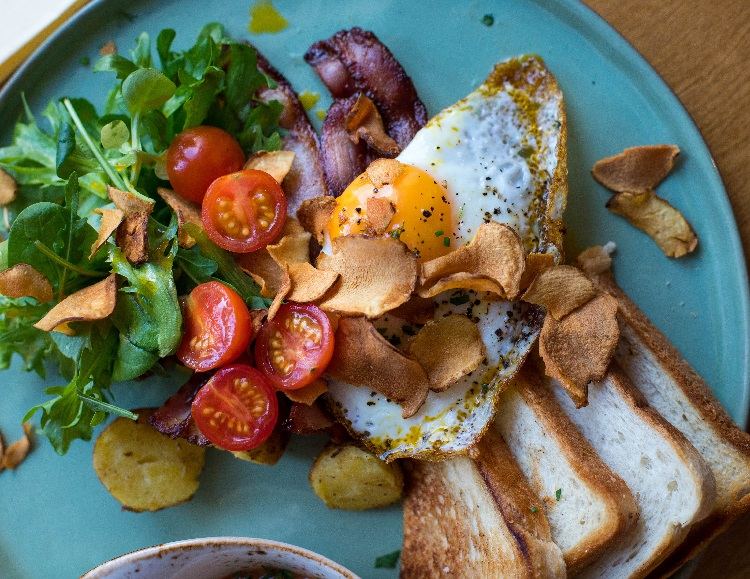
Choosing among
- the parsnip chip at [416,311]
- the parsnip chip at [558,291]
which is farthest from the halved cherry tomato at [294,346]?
the parsnip chip at [558,291]

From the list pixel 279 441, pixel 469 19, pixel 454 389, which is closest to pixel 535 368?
pixel 454 389

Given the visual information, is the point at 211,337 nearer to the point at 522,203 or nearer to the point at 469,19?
the point at 522,203

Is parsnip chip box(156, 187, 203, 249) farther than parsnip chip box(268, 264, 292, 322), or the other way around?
parsnip chip box(156, 187, 203, 249)

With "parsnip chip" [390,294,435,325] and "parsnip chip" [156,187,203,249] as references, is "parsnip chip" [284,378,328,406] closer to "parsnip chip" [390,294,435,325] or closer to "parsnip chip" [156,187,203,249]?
"parsnip chip" [390,294,435,325]

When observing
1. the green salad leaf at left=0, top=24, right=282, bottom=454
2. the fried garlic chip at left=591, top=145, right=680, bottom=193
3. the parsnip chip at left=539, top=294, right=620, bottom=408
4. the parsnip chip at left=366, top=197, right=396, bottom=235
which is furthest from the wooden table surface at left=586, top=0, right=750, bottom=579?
the green salad leaf at left=0, top=24, right=282, bottom=454

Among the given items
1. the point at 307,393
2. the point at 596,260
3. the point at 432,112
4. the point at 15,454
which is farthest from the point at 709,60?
the point at 15,454

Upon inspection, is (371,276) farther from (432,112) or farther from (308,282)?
(432,112)
